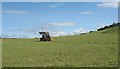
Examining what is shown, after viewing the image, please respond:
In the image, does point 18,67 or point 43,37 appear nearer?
point 18,67

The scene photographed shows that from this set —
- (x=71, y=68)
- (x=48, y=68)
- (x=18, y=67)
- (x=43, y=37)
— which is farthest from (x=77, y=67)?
(x=43, y=37)

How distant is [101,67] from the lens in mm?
27031

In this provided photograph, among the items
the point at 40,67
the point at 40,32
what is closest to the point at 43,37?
the point at 40,32

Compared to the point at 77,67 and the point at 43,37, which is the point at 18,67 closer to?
the point at 77,67

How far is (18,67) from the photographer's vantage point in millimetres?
27469

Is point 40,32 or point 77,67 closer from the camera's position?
point 77,67

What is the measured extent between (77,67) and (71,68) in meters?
0.93

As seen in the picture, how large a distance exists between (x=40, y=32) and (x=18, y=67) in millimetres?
81166

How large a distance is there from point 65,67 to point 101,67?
10.0 feet

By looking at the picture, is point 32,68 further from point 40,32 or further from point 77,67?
point 40,32

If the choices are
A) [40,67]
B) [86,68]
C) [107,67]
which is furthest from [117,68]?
[40,67]

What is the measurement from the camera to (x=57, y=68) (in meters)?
26.1

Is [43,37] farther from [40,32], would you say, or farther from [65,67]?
[65,67]

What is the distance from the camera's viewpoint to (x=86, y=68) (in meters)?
26.2
